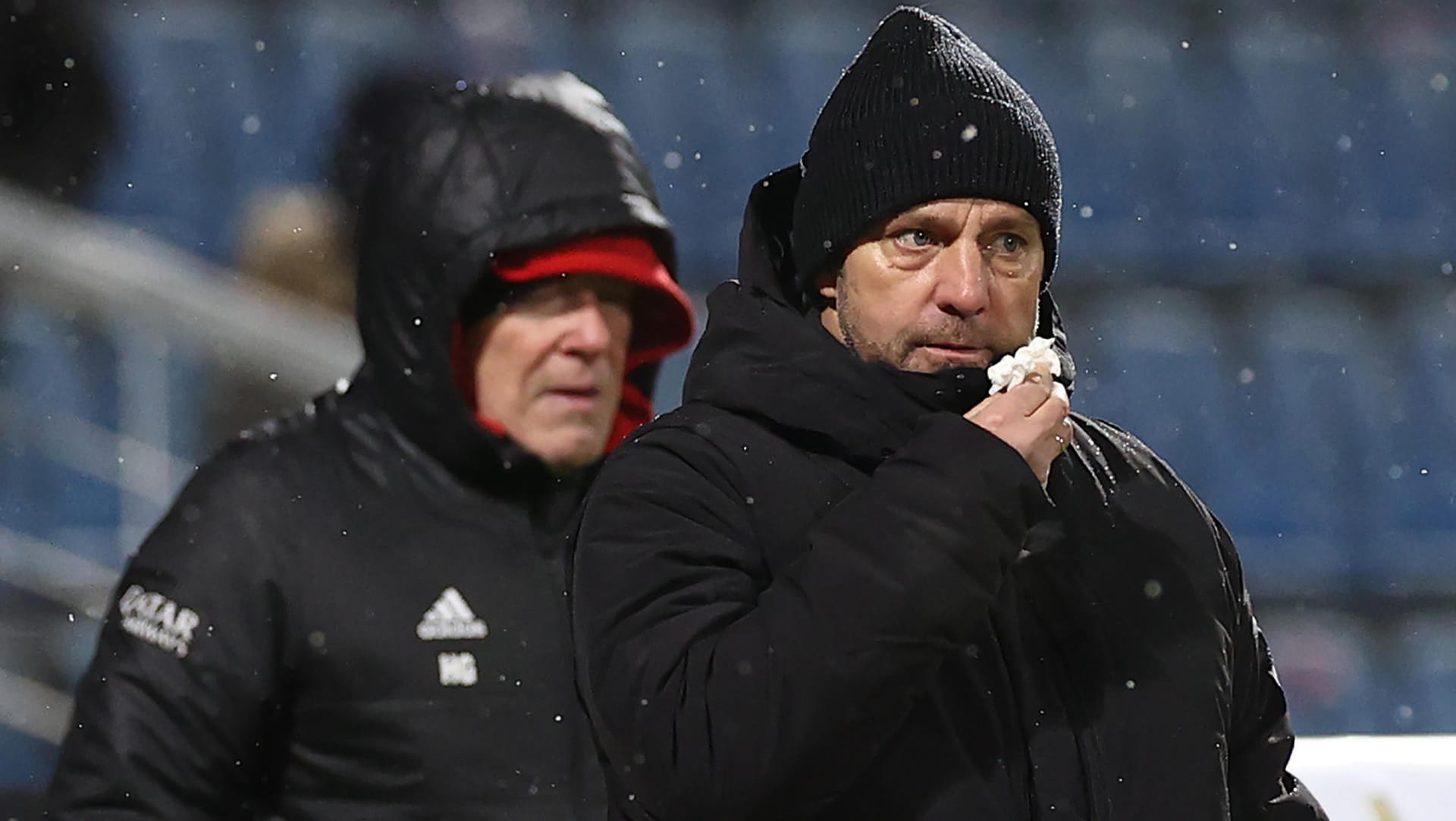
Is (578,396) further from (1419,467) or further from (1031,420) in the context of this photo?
(1419,467)

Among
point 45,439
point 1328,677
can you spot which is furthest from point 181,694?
point 1328,677

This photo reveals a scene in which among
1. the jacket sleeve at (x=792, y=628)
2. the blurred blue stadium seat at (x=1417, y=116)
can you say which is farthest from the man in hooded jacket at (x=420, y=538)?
the blurred blue stadium seat at (x=1417, y=116)

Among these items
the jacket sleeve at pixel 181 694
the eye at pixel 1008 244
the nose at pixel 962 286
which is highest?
the eye at pixel 1008 244

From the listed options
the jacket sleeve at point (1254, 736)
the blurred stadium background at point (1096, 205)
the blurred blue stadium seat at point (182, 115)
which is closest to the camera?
the jacket sleeve at point (1254, 736)

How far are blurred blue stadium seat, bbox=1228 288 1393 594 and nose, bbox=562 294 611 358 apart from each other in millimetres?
5393

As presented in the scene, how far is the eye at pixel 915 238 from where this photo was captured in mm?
1706

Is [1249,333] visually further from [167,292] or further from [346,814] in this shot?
[346,814]

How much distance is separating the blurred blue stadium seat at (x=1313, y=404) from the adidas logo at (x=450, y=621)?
5.70m

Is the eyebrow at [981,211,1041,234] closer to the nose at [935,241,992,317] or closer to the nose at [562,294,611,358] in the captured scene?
the nose at [935,241,992,317]

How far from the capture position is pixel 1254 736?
1808 mm

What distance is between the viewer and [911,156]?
1701 millimetres

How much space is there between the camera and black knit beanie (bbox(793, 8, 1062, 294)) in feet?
5.59

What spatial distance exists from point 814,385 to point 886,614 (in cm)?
26

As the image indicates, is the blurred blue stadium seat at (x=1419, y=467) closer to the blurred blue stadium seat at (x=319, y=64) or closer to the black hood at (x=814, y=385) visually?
the blurred blue stadium seat at (x=319, y=64)
